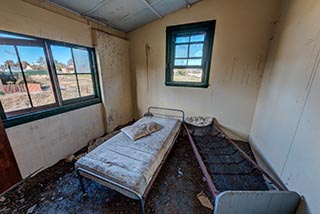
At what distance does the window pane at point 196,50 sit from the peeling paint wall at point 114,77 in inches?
61.7

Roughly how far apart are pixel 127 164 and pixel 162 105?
2049 mm

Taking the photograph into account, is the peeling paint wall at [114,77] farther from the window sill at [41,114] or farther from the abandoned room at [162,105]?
the window sill at [41,114]

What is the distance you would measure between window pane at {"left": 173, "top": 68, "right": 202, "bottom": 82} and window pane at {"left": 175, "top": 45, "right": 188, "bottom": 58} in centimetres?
29

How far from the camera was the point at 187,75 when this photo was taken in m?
2.94

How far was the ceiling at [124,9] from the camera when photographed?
197 centimetres

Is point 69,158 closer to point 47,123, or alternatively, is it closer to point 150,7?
point 47,123

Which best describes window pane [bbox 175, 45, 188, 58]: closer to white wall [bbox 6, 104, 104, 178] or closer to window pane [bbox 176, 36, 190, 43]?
window pane [bbox 176, 36, 190, 43]

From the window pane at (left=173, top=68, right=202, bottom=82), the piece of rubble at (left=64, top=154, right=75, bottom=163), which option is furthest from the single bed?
the window pane at (left=173, top=68, right=202, bottom=82)

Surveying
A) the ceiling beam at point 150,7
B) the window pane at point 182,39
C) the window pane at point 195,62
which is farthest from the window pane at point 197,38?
the ceiling beam at point 150,7

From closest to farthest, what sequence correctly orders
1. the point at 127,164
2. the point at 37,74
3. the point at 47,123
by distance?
the point at 127,164 < the point at 37,74 < the point at 47,123

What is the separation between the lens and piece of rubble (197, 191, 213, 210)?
1.49 m

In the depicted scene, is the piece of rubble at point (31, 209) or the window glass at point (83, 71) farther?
the window glass at point (83, 71)

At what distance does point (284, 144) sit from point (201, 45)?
2089 mm

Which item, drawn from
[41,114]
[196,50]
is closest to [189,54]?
[196,50]
